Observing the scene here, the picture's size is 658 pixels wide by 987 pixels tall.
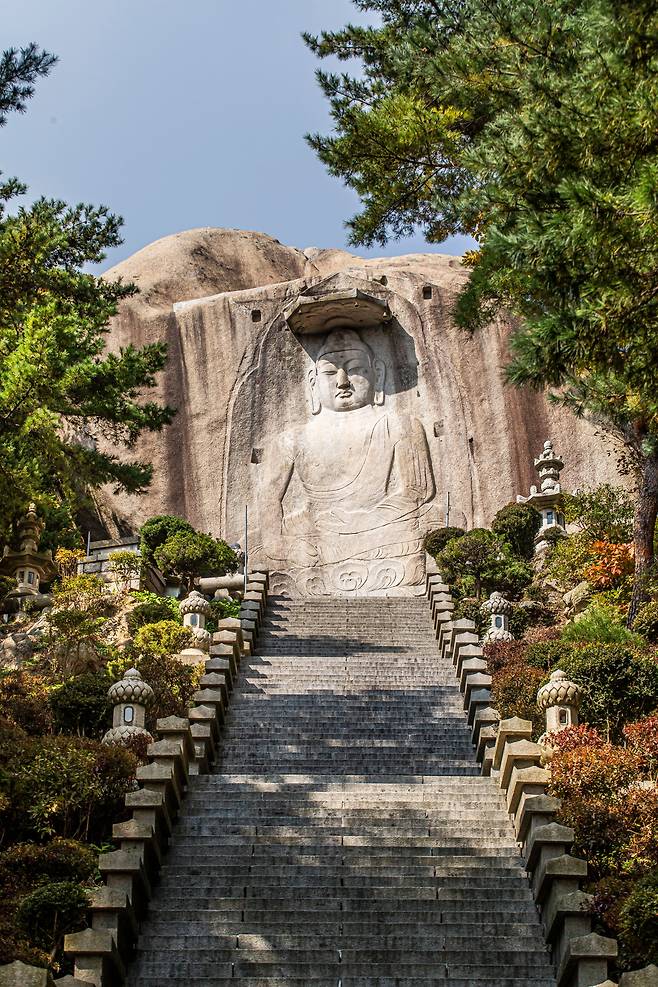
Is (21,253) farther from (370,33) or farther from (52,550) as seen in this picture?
(52,550)

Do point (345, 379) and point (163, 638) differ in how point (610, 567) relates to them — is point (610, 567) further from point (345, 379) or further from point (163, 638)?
point (345, 379)

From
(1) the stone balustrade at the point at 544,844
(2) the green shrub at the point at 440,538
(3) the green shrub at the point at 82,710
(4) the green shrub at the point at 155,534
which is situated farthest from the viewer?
(2) the green shrub at the point at 440,538

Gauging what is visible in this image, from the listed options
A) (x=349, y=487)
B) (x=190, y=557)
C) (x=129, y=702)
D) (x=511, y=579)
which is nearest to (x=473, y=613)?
(x=511, y=579)

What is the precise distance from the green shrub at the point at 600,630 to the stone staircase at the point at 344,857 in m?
2.89

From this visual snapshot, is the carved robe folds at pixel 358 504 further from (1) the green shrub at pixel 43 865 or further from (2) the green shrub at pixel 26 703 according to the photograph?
(1) the green shrub at pixel 43 865

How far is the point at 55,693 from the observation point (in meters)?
17.2

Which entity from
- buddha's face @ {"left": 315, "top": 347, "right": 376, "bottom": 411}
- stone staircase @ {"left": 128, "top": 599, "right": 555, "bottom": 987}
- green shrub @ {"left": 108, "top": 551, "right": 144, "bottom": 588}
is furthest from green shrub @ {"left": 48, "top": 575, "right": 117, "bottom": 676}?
buddha's face @ {"left": 315, "top": 347, "right": 376, "bottom": 411}

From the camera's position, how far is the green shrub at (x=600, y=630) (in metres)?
18.2

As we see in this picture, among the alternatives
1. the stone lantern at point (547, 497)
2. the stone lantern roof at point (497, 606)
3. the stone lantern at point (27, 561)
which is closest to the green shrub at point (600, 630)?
the stone lantern roof at point (497, 606)

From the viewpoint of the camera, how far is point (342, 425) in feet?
94.0

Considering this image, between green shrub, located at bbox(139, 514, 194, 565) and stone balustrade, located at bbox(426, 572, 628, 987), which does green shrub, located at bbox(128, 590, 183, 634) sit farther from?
stone balustrade, located at bbox(426, 572, 628, 987)

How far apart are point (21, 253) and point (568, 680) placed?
25.9ft

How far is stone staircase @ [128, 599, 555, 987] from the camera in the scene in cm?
1077

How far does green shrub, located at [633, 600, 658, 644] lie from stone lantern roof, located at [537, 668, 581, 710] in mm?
3323
